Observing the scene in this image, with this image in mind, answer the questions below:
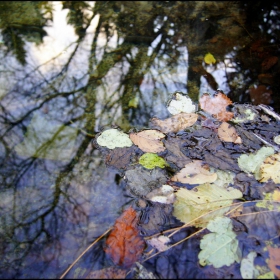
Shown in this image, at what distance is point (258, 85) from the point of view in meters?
2.36

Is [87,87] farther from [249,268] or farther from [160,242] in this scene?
[249,268]

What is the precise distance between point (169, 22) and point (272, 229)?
7.73ft

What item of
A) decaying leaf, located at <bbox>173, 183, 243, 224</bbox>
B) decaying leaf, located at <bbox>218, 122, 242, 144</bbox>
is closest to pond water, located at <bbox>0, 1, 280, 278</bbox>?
decaying leaf, located at <bbox>173, 183, 243, 224</bbox>

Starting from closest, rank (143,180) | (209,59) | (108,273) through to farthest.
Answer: (108,273), (143,180), (209,59)

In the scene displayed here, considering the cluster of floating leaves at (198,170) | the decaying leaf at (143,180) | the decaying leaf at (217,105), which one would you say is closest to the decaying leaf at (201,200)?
the cluster of floating leaves at (198,170)

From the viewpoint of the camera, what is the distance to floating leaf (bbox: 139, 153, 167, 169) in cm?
175

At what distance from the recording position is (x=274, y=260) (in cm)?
137

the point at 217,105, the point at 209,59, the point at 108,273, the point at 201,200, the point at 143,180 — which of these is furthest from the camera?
the point at 209,59

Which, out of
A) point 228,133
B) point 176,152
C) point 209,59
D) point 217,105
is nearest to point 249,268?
point 176,152

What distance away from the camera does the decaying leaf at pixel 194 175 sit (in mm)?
1670

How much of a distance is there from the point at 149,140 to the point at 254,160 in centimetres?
67

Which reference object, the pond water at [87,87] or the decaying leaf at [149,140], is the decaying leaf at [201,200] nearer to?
the pond water at [87,87]

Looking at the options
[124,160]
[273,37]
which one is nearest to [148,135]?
[124,160]

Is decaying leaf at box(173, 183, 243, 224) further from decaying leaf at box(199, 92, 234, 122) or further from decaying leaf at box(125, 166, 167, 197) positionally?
decaying leaf at box(199, 92, 234, 122)
